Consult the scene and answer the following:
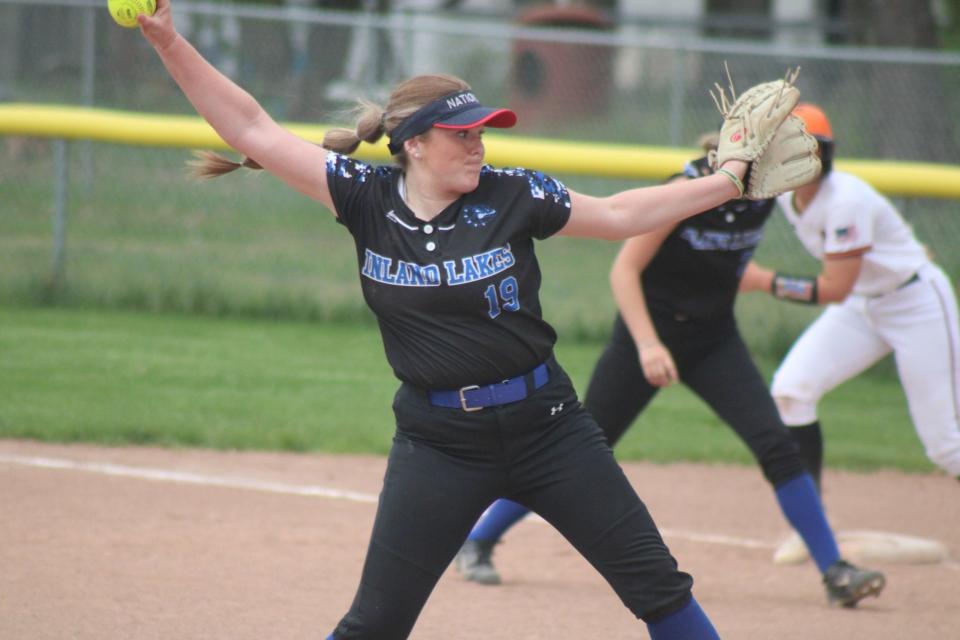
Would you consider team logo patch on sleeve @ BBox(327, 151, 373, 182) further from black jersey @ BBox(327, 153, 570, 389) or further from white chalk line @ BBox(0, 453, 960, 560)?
white chalk line @ BBox(0, 453, 960, 560)

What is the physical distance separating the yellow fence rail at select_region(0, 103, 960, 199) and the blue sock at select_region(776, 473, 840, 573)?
14.2 feet

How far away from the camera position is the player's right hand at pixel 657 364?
A: 4.82m

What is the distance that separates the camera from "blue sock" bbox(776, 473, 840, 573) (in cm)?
507

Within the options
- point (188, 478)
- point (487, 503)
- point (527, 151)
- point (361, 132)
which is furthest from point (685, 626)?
point (527, 151)

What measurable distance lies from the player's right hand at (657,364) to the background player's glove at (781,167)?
124 centimetres

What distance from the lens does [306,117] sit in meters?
13.5

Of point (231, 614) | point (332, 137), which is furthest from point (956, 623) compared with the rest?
point (332, 137)

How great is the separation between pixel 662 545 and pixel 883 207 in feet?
9.27

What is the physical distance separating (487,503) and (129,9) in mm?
1632

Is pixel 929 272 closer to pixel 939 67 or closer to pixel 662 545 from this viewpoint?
pixel 662 545

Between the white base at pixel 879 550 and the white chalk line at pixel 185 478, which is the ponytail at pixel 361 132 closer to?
the white chalk line at pixel 185 478

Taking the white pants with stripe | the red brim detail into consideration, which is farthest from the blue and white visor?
the white pants with stripe

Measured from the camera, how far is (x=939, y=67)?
485 inches

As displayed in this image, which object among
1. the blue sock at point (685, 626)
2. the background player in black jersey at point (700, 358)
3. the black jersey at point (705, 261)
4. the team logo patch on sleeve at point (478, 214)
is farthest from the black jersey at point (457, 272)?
the black jersey at point (705, 261)
